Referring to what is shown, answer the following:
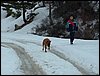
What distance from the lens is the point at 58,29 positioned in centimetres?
3753

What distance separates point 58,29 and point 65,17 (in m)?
2.13

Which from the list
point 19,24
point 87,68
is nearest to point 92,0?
point 19,24

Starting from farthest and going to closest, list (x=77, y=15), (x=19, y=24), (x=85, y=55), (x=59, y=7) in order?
(x=19, y=24) → (x=59, y=7) → (x=77, y=15) → (x=85, y=55)

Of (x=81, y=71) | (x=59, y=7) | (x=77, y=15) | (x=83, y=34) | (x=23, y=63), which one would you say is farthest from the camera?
(x=59, y=7)

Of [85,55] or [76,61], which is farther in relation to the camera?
[85,55]

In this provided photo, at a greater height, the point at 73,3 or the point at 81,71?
the point at 73,3

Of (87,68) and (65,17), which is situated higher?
(65,17)

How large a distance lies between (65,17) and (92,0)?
3.76m

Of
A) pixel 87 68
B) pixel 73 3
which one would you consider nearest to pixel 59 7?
pixel 73 3

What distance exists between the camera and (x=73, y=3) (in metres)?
39.2

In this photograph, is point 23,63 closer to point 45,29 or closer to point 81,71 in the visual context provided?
point 81,71

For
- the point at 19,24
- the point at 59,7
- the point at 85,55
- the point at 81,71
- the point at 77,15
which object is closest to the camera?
the point at 81,71

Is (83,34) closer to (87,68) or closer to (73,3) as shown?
(73,3)

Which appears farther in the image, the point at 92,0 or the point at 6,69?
the point at 92,0
